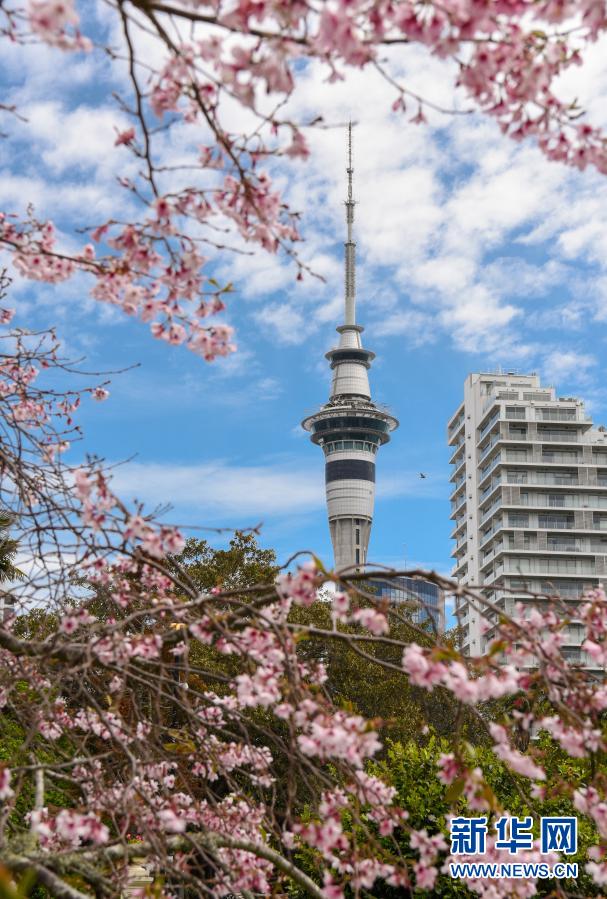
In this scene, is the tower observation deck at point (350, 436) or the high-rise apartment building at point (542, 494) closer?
the high-rise apartment building at point (542, 494)

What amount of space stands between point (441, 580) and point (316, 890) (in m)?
1.82

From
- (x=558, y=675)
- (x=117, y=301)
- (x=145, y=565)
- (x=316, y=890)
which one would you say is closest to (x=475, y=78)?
(x=117, y=301)

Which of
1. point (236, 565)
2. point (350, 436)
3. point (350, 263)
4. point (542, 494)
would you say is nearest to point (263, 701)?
point (236, 565)

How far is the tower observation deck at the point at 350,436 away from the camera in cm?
8281

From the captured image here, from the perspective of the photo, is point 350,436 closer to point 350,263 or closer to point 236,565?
point 350,263

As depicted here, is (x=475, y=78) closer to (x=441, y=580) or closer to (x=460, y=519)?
(x=441, y=580)

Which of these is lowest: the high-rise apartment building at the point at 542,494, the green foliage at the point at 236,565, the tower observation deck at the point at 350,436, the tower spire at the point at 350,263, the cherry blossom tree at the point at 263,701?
the cherry blossom tree at the point at 263,701

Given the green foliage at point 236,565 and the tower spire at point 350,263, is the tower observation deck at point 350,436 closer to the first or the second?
the tower spire at point 350,263

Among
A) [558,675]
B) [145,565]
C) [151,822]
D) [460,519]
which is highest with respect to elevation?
[460,519]

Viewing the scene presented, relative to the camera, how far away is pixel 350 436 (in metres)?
83.1

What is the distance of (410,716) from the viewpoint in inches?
927

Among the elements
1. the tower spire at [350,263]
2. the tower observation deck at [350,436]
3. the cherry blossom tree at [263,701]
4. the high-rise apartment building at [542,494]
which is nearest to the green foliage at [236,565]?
the cherry blossom tree at [263,701]

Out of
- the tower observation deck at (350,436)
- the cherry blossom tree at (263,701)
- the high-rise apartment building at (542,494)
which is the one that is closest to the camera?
the cherry blossom tree at (263,701)

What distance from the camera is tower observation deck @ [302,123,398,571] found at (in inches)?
3260
